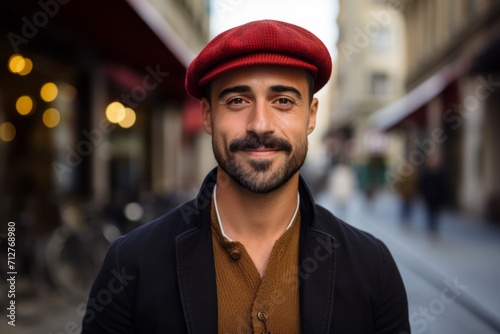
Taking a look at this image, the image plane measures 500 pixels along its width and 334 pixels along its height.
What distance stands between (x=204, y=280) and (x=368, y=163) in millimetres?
43206

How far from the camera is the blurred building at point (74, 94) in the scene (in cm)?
753

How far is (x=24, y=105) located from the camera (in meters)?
8.80

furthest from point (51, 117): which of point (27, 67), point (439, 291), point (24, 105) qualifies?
point (439, 291)

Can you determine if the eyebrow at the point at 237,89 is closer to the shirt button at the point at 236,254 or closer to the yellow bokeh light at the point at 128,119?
the shirt button at the point at 236,254

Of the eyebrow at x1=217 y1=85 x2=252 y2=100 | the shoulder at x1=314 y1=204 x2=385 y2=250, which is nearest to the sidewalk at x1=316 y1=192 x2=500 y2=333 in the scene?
the shoulder at x1=314 y1=204 x2=385 y2=250

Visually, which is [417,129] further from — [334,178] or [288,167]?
[288,167]

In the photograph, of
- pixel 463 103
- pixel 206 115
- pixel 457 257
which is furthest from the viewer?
pixel 463 103

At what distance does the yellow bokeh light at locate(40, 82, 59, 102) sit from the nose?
8143 millimetres

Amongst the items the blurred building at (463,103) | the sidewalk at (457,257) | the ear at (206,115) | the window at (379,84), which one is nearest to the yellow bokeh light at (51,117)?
the sidewalk at (457,257)

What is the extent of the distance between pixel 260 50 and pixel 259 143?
0.29 meters

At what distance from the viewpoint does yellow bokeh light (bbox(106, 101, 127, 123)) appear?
468 inches

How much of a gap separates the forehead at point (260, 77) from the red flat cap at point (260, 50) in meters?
0.04

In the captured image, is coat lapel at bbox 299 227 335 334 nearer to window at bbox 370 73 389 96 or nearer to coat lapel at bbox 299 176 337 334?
coat lapel at bbox 299 176 337 334

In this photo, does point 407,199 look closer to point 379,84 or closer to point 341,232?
point 341,232
